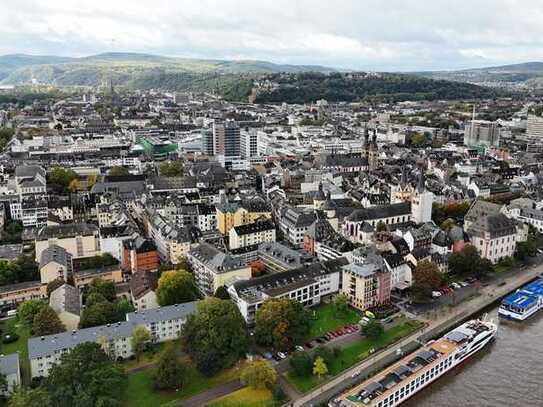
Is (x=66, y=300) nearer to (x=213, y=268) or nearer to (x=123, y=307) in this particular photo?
(x=123, y=307)

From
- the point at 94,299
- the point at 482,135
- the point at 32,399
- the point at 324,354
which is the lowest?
the point at 324,354

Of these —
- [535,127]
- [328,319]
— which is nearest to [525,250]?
[328,319]

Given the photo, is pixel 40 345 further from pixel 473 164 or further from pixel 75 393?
pixel 473 164

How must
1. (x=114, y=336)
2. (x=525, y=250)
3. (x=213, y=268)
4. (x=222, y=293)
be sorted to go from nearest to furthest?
(x=114, y=336)
(x=222, y=293)
(x=213, y=268)
(x=525, y=250)

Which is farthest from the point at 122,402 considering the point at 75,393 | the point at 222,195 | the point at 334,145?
the point at 334,145

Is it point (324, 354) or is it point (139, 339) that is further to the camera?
point (139, 339)
